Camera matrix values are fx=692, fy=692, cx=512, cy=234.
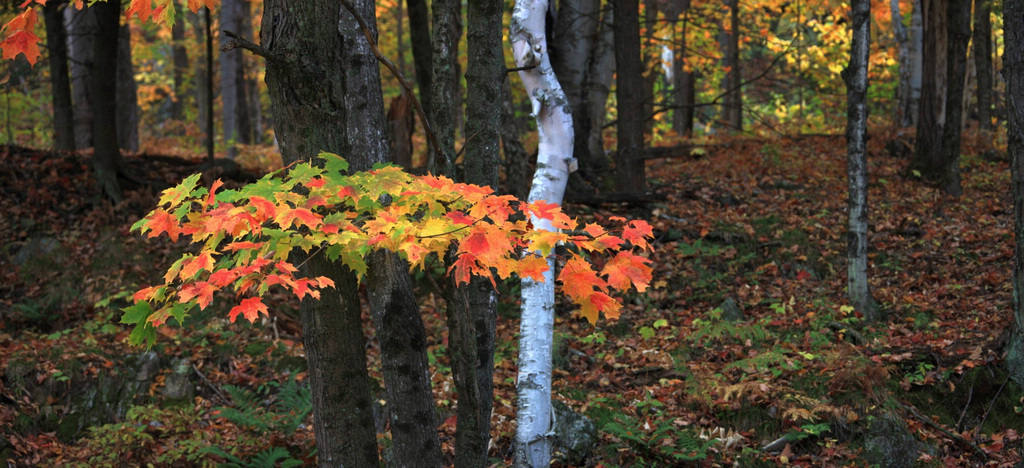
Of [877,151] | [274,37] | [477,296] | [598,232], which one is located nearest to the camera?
[598,232]

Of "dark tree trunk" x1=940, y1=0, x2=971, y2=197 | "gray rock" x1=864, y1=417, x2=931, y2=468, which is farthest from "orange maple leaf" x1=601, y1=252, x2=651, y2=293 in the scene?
"dark tree trunk" x1=940, y1=0, x2=971, y2=197

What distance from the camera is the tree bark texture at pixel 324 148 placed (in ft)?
12.1

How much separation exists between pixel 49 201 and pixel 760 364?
10.2 m

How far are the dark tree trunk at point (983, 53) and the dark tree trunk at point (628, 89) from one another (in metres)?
8.15

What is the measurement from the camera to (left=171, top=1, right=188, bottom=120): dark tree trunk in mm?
24177

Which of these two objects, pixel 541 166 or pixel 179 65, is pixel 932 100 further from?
pixel 179 65

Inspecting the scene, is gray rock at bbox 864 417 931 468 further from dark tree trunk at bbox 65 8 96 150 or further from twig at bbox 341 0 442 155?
dark tree trunk at bbox 65 8 96 150

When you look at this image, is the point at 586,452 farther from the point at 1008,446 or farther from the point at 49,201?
the point at 49,201

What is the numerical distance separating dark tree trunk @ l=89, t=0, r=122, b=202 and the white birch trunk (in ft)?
25.7

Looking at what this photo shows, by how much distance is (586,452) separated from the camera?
5.94 m

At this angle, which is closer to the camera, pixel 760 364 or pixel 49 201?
pixel 760 364

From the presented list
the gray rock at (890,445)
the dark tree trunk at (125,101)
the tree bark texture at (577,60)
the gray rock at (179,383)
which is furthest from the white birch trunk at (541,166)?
the dark tree trunk at (125,101)

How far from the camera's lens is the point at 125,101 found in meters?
15.7

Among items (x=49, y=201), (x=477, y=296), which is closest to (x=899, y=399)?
(x=477, y=296)
